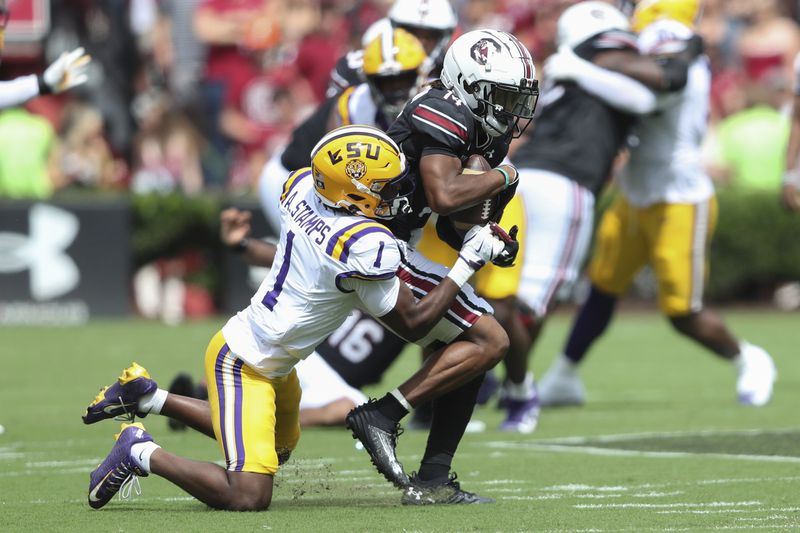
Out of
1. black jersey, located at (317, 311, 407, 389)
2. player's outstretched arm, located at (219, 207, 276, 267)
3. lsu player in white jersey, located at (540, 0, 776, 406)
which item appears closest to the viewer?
player's outstretched arm, located at (219, 207, 276, 267)

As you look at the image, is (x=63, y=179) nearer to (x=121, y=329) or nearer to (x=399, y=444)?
(x=121, y=329)

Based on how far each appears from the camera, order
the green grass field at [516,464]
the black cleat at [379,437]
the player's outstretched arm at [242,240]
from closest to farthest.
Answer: the green grass field at [516,464], the black cleat at [379,437], the player's outstretched arm at [242,240]

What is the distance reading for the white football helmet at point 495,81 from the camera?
19.2 ft

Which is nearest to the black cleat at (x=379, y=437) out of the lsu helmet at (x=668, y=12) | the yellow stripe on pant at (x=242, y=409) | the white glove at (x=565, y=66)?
the yellow stripe on pant at (x=242, y=409)

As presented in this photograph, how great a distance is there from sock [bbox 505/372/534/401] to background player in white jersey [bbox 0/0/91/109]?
9.08 ft

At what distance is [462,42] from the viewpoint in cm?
601

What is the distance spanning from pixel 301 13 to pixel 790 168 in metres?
8.19

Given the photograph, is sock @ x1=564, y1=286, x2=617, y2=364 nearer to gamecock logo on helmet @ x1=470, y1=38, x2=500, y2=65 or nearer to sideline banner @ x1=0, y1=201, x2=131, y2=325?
gamecock logo on helmet @ x1=470, y1=38, x2=500, y2=65

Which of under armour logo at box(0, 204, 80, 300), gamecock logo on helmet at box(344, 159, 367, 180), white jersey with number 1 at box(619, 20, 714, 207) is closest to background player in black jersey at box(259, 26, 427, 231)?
white jersey with number 1 at box(619, 20, 714, 207)

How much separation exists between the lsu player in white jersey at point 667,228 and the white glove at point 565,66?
519mm

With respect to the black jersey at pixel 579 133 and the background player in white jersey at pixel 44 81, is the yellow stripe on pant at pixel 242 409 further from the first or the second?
the black jersey at pixel 579 133

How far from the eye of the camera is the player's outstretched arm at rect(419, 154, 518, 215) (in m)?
5.68

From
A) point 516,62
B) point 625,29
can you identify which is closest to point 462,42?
point 516,62

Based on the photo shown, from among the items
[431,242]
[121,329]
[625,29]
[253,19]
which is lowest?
[121,329]
